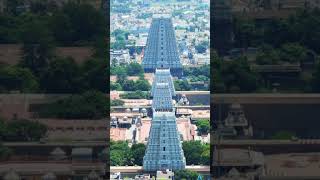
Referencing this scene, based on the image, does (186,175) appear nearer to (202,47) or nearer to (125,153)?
(125,153)

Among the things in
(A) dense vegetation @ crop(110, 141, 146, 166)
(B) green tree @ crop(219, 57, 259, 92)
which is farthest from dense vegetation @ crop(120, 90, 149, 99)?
(B) green tree @ crop(219, 57, 259, 92)

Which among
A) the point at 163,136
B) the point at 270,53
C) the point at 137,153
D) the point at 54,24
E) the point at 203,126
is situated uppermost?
the point at 54,24

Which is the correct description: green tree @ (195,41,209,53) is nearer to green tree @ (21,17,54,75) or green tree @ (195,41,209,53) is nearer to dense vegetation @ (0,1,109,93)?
dense vegetation @ (0,1,109,93)

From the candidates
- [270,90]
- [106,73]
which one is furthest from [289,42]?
[106,73]

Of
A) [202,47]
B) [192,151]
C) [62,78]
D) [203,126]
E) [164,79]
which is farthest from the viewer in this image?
[164,79]

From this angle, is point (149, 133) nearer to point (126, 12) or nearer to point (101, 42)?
point (126, 12)

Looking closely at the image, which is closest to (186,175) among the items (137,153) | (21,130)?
(137,153)

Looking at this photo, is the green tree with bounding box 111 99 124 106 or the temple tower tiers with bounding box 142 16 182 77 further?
the temple tower tiers with bounding box 142 16 182 77
